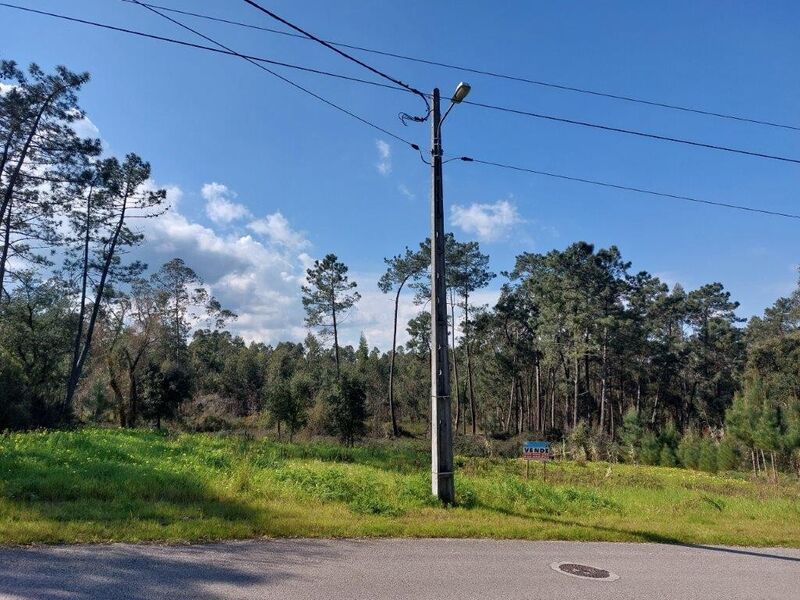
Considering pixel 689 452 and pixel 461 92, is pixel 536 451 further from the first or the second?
pixel 689 452

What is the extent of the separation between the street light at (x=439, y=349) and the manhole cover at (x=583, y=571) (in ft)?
10.4

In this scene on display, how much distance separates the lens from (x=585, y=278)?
152 feet

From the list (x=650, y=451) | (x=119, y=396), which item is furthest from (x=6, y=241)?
(x=650, y=451)

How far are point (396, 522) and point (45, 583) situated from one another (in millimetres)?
4497

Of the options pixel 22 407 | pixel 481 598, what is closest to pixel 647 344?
pixel 22 407

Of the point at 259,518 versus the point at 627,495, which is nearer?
the point at 259,518

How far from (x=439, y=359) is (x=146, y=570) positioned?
572 cm

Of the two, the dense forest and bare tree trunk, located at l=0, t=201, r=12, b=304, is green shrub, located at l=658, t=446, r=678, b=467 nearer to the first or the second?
the dense forest

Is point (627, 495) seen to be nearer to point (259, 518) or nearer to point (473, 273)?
point (259, 518)

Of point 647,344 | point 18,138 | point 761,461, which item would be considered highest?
point 18,138

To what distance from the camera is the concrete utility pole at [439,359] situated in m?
9.50

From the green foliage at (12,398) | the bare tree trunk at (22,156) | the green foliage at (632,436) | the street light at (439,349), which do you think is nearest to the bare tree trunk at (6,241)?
the bare tree trunk at (22,156)

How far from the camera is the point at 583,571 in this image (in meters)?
6.27

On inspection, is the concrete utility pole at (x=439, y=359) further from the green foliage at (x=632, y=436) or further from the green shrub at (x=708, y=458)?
the green foliage at (x=632, y=436)
